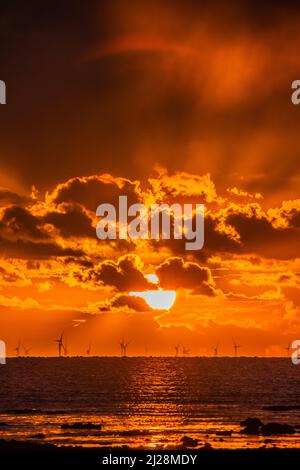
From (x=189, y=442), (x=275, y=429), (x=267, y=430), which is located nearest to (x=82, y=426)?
(x=189, y=442)

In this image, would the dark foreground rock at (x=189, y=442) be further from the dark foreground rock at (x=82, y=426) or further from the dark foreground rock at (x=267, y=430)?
the dark foreground rock at (x=82, y=426)

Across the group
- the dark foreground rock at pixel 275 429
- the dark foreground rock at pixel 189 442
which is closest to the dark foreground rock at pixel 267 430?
the dark foreground rock at pixel 275 429

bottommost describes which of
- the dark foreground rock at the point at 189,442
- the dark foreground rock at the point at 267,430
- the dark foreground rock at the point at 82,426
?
the dark foreground rock at the point at 189,442

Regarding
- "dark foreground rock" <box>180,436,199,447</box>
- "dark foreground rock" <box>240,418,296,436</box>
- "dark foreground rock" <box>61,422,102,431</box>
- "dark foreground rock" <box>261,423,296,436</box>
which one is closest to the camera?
"dark foreground rock" <box>180,436,199,447</box>

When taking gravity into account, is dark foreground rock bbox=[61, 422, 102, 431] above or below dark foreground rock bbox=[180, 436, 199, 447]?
above

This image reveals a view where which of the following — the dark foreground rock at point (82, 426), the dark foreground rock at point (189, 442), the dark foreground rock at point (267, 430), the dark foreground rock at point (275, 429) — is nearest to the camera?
the dark foreground rock at point (189, 442)

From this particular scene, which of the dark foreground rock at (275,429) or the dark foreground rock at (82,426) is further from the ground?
the dark foreground rock at (82,426)

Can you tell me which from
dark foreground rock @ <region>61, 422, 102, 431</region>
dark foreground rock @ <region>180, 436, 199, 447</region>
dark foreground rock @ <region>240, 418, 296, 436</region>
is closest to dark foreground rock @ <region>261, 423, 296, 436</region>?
dark foreground rock @ <region>240, 418, 296, 436</region>

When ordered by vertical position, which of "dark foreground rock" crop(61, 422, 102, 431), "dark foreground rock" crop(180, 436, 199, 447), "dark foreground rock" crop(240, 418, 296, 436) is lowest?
"dark foreground rock" crop(180, 436, 199, 447)

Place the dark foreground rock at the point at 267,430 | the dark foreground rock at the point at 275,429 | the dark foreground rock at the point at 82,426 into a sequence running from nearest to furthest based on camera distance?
the dark foreground rock at the point at 267,430
the dark foreground rock at the point at 275,429
the dark foreground rock at the point at 82,426

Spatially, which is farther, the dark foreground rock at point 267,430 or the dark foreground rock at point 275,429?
the dark foreground rock at point 275,429

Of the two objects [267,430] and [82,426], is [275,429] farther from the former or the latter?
[82,426]

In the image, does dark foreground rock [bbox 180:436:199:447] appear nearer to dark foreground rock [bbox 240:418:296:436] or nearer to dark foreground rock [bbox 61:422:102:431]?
dark foreground rock [bbox 240:418:296:436]
